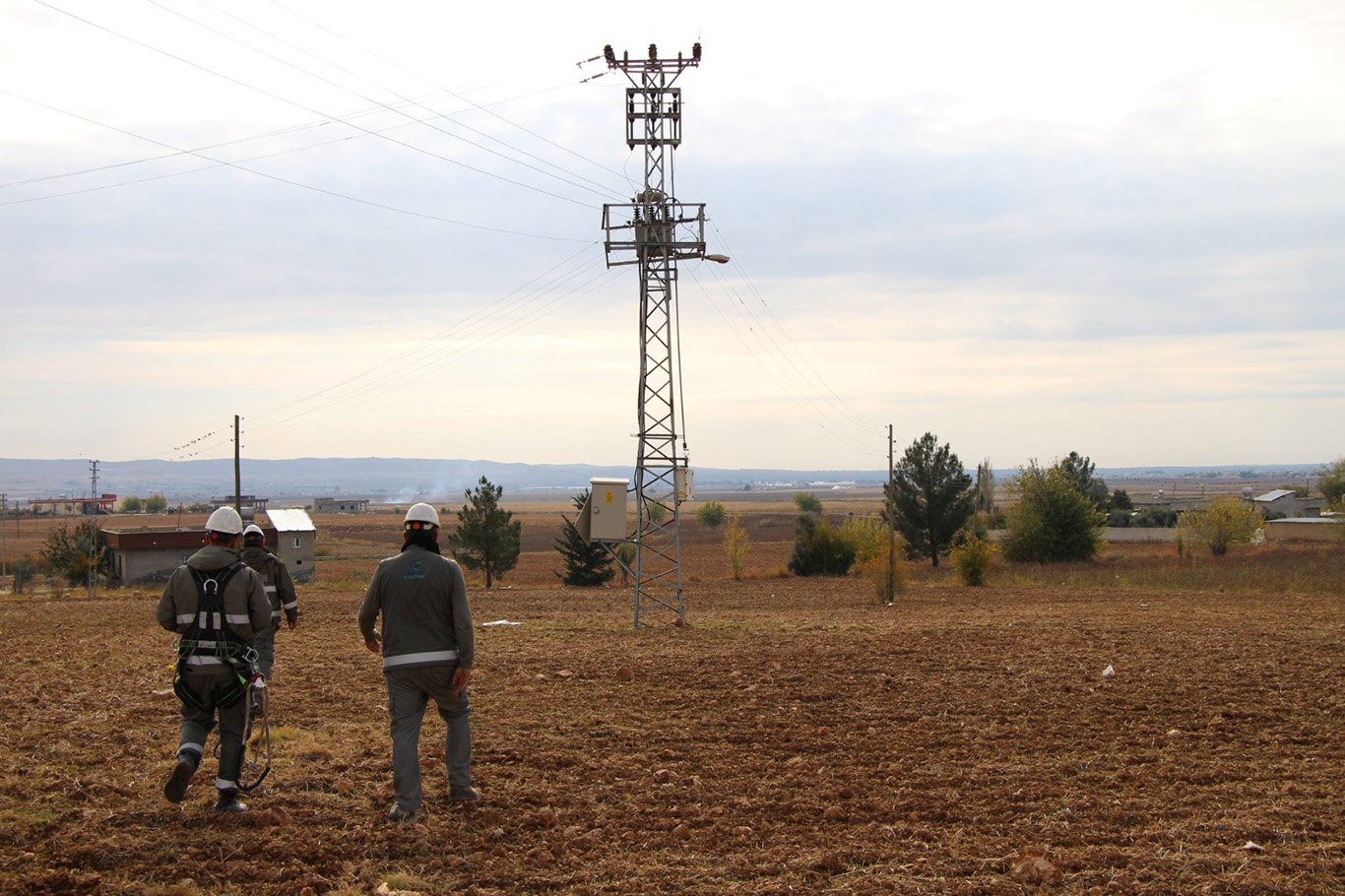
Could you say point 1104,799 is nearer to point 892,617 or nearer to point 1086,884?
point 1086,884

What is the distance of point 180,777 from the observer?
693 centimetres

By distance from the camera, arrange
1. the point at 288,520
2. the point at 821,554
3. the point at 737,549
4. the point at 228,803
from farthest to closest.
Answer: the point at 821,554
the point at 737,549
the point at 288,520
the point at 228,803

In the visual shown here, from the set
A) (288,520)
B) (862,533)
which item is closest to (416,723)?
(288,520)

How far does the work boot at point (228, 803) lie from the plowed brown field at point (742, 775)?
0.12 m

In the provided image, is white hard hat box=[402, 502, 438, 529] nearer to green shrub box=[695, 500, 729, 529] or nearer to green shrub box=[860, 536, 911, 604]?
green shrub box=[860, 536, 911, 604]

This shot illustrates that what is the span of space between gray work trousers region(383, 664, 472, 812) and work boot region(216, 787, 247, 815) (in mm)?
990

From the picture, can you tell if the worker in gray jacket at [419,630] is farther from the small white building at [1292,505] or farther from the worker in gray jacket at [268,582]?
the small white building at [1292,505]

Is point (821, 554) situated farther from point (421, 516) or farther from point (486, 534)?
point (421, 516)

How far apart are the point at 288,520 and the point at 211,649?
54.0ft

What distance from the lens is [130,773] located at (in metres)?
8.14

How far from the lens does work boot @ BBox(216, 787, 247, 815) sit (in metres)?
7.08

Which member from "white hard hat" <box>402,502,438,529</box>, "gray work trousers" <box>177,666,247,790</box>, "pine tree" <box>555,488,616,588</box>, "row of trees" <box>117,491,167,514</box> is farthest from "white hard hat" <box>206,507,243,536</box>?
"row of trees" <box>117,491,167,514</box>

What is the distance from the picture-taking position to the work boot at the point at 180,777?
22.7ft

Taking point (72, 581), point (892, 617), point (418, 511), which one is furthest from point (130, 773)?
point (72, 581)
